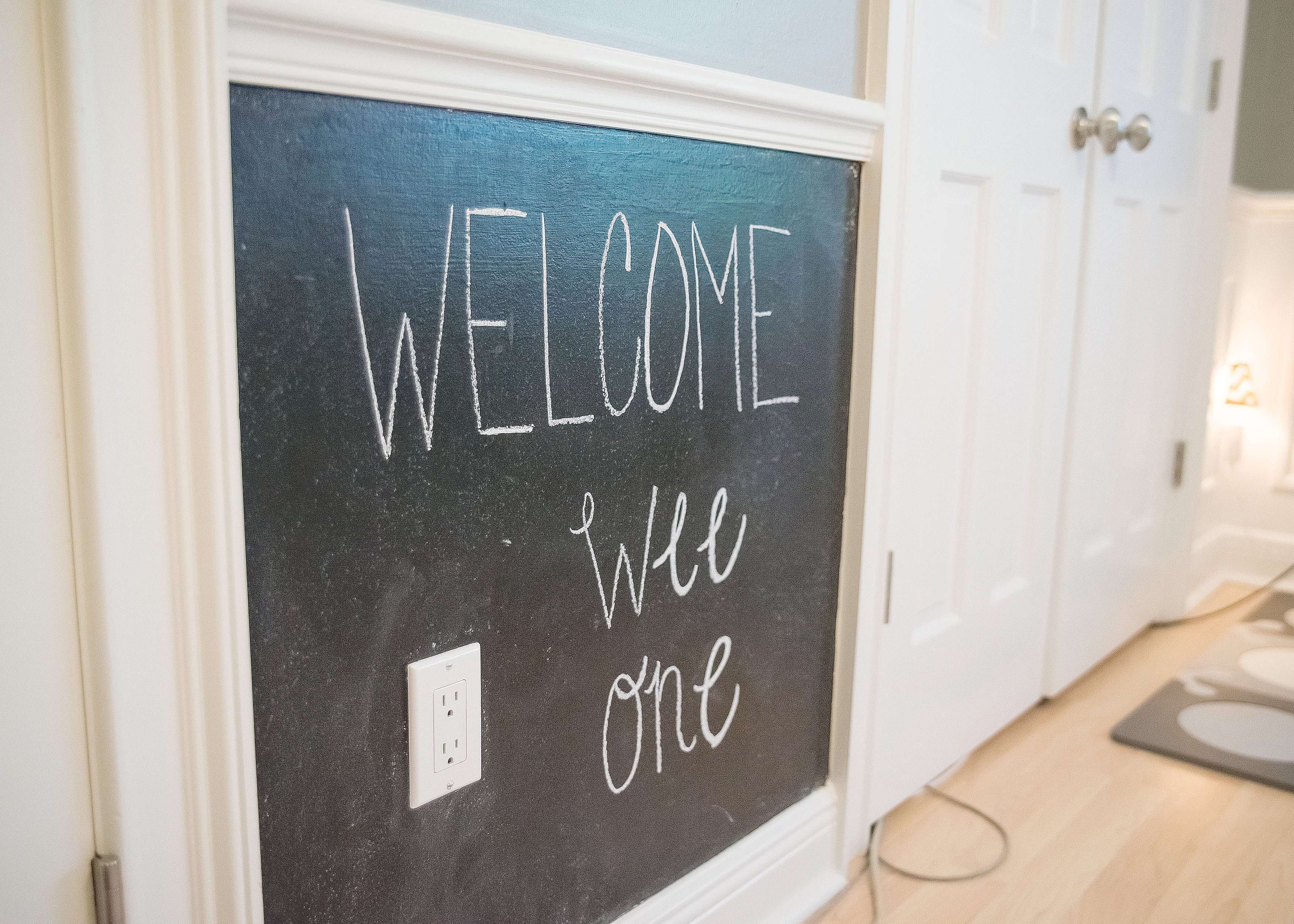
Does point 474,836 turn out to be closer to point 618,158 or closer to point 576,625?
point 576,625

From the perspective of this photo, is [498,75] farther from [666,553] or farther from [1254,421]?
[1254,421]

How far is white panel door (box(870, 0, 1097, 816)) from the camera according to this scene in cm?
119

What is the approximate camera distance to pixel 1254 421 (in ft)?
8.00

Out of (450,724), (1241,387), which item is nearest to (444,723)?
(450,724)

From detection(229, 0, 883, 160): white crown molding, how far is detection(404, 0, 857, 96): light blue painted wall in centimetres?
2

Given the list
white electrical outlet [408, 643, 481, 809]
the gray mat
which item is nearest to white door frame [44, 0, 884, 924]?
white electrical outlet [408, 643, 481, 809]

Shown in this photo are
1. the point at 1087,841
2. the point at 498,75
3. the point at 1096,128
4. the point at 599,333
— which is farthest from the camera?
the point at 1096,128

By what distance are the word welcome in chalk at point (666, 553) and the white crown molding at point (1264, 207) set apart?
6.24 ft

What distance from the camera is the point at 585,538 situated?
0.87 m

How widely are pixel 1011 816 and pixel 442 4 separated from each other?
1.27 m

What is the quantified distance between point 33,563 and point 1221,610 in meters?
2.39

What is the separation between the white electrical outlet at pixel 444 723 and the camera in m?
0.76

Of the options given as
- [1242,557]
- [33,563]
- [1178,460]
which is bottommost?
[1242,557]

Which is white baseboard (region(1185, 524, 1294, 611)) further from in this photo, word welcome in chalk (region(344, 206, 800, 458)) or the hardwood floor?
word welcome in chalk (region(344, 206, 800, 458))
